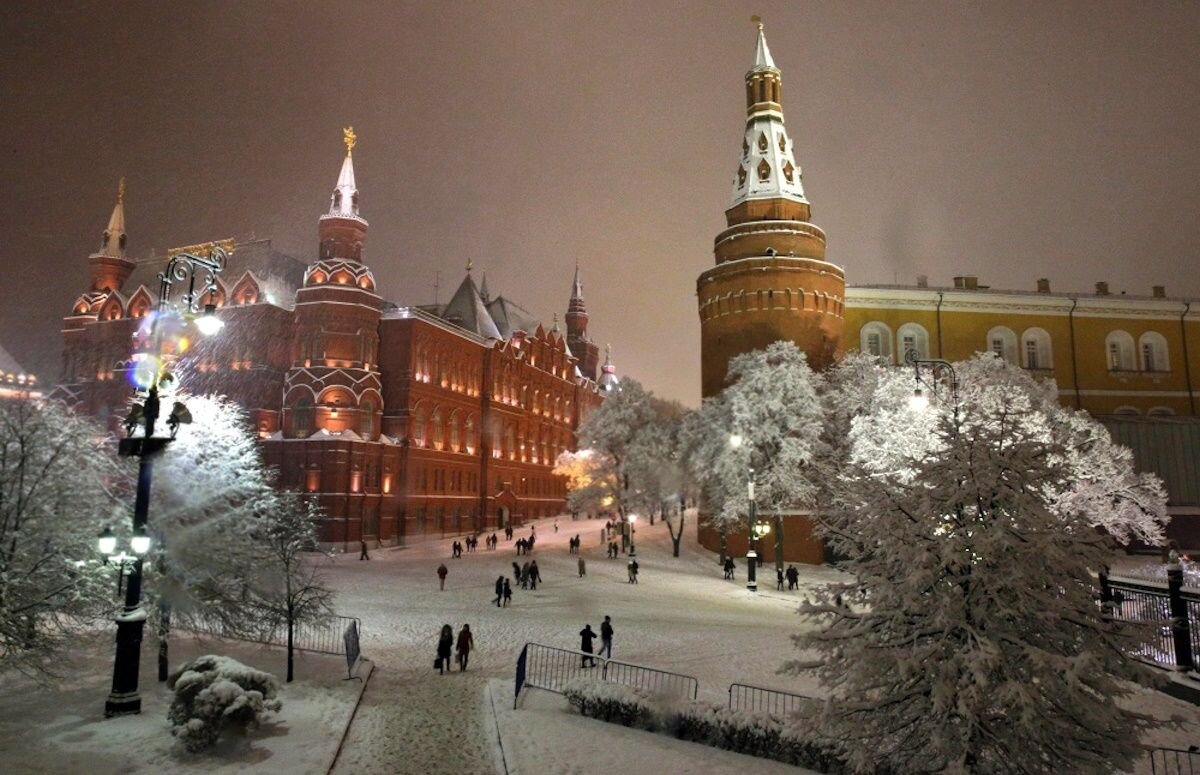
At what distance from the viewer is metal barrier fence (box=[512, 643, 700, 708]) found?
15062 mm

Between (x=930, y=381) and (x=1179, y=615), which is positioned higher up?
(x=930, y=381)

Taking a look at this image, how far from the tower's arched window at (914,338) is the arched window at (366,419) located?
35875mm

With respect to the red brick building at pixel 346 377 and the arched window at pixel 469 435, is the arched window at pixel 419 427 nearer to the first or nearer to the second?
the red brick building at pixel 346 377

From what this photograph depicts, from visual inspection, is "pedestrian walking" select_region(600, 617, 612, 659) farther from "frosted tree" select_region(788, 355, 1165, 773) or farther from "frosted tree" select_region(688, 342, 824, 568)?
"frosted tree" select_region(688, 342, 824, 568)

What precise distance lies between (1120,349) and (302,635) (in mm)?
57836

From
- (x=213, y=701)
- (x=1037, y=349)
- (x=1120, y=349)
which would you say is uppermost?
(x=1120, y=349)

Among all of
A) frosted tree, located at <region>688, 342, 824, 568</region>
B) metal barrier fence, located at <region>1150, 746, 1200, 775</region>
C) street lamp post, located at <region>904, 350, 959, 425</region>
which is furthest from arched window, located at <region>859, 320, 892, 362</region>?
metal barrier fence, located at <region>1150, 746, 1200, 775</region>

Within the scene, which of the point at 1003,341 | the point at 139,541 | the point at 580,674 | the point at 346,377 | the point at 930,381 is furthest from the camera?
the point at 1003,341

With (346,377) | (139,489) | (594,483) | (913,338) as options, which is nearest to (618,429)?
(594,483)

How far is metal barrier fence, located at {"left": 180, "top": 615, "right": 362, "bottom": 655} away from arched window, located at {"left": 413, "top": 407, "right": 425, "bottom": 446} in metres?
36.1

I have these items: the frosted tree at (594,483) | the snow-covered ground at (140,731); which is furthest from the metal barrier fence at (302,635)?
the frosted tree at (594,483)

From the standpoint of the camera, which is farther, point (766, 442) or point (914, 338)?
point (914, 338)

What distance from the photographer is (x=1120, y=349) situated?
55.9 metres

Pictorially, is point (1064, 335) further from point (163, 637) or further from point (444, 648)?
point (163, 637)
